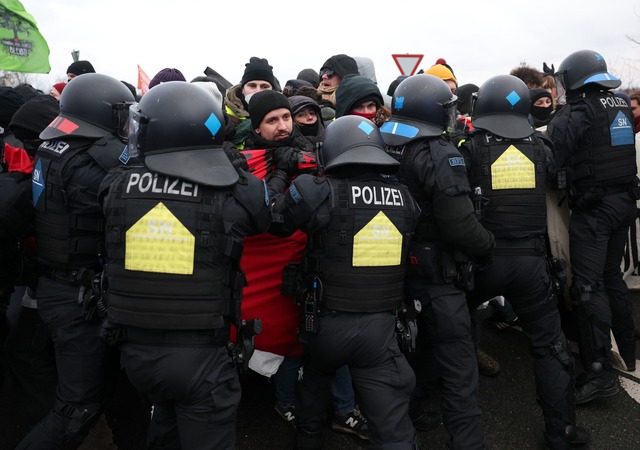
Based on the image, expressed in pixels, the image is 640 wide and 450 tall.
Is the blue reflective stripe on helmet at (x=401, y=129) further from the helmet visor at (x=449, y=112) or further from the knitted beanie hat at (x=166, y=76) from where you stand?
the knitted beanie hat at (x=166, y=76)

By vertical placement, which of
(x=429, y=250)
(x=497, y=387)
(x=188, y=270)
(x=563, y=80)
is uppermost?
(x=563, y=80)

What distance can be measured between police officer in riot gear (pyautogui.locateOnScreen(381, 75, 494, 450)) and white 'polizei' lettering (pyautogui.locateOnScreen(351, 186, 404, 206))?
347 mm

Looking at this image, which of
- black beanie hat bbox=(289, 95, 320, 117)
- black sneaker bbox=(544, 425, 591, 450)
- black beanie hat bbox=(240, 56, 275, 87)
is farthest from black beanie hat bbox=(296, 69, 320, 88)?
black sneaker bbox=(544, 425, 591, 450)

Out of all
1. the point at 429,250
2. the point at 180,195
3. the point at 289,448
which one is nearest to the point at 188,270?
the point at 180,195

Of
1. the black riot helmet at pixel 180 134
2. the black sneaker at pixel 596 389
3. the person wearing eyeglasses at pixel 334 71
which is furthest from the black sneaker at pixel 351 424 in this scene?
the person wearing eyeglasses at pixel 334 71

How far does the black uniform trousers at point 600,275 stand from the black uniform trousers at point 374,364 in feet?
6.92

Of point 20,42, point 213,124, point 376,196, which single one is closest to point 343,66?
point 376,196

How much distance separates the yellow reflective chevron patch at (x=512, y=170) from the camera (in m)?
3.25

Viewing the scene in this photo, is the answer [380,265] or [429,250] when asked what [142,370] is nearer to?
[380,265]

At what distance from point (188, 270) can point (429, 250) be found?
5.18 ft

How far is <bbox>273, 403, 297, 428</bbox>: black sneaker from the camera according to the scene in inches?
139

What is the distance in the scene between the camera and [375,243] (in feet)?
8.52

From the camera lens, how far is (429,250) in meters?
3.04

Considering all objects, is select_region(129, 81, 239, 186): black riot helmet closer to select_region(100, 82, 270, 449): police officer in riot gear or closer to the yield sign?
select_region(100, 82, 270, 449): police officer in riot gear
